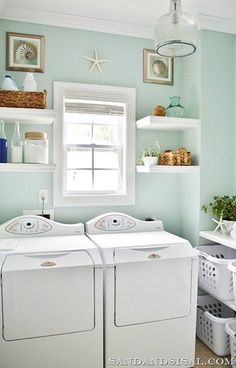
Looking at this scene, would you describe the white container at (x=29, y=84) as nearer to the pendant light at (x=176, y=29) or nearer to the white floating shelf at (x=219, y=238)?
the pendant light at (x=176, y=29)

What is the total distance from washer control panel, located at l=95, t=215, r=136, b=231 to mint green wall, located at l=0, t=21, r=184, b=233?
171mm

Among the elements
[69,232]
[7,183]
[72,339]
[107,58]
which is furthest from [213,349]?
[107,58]

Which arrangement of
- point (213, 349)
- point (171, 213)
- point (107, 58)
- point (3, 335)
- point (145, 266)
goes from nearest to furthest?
point (3, 335) → point (145, 266) → point (213, 349) → point (107, 58) → point (171, 213)

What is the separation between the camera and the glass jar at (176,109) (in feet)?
9.72

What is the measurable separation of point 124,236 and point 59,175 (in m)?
0.77

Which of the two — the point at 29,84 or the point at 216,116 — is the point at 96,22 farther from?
the point at 216,116

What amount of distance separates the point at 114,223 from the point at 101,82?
4.15 ft

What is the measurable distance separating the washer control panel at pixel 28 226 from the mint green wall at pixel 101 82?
0.19 metres

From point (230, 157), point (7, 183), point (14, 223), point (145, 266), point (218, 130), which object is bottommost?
point (145, 266)

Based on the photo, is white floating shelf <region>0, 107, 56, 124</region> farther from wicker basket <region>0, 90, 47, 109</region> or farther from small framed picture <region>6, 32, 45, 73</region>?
small framed picture <region>6, 32, 45, 73</region>

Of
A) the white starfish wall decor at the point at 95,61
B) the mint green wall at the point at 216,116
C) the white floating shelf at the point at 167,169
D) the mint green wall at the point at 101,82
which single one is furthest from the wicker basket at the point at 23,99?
the mint green wall at the point at 216,116

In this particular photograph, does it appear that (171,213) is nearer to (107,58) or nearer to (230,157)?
(230,157)

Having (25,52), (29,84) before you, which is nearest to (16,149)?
(29,84)

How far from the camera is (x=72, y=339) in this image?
2154 millimetres
